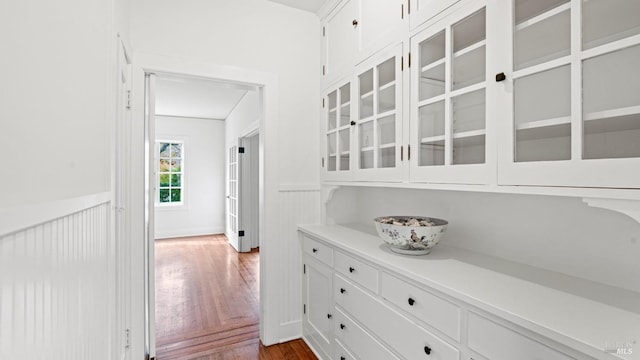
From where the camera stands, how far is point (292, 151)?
2.35 metres

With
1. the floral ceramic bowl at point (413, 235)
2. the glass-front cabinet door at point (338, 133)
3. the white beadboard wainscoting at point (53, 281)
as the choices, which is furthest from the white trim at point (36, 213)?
the glass-front cabinet door at point (338, 133)

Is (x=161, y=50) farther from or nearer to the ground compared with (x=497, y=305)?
farther from the ground

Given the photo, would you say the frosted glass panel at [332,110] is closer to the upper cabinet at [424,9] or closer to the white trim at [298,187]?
the white trim at [298,187]

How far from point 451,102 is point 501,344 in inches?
36.5

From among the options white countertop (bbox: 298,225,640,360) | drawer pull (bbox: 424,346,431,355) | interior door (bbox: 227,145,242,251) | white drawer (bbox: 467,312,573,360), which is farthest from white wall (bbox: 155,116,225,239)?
white drawer (bbox: 467,312,573,360)

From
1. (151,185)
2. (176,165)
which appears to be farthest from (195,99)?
(151,185)

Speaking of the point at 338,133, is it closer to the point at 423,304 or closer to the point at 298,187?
the point at 298,187

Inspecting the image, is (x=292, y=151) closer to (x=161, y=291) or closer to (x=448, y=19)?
(x=448, y=19)

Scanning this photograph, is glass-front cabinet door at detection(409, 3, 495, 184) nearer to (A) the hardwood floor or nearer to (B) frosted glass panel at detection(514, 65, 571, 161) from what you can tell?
(B) frosted glass panel at detection(514, 65, 571, 161)

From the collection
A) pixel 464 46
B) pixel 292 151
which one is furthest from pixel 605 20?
pixel 292 151

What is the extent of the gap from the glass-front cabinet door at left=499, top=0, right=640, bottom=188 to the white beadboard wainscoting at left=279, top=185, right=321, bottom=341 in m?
1.57

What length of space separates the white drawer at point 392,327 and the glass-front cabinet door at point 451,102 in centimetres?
64

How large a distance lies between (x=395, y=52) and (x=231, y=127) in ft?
15.3

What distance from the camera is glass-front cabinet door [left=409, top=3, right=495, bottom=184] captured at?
115cm
